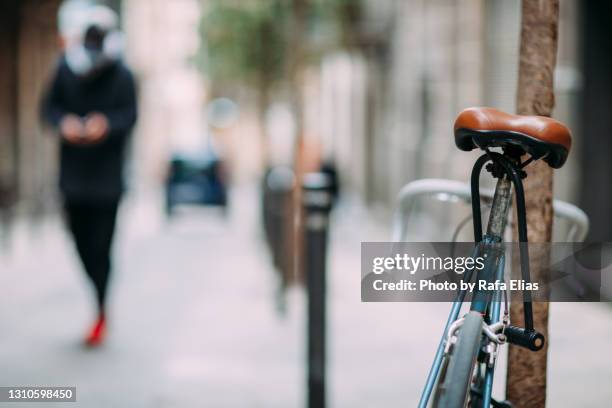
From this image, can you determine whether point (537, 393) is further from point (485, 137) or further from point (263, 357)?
point (263, 357)

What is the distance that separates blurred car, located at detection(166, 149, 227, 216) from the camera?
64.0ft

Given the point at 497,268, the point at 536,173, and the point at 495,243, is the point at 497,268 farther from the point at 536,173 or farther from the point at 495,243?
the point at 536,173

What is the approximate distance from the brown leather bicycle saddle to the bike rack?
1.18 ft

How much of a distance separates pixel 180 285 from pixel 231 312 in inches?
72.2

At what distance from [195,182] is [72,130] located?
46.8 feet

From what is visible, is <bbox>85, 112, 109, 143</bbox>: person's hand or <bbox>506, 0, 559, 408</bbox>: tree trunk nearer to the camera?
<bbox>506, 0, 559, 408</bbox>: tree trunk

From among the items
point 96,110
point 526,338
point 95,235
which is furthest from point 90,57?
point 526,338

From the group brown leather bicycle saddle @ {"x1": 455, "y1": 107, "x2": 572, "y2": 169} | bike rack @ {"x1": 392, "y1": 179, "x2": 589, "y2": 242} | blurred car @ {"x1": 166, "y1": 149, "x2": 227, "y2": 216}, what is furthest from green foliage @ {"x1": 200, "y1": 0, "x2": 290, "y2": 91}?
brown leather bicycle saddle @ {"x1": 455, "y1": 107, "x2": 572, "y2": 169}

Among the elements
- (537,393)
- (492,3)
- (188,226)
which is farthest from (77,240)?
(188,226)

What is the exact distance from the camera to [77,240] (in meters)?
5.93

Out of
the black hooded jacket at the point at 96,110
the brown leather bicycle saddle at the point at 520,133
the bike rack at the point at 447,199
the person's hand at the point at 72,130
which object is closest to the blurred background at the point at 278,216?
the black hooded jacket at the point at 96,110

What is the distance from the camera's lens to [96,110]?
614 centimetres

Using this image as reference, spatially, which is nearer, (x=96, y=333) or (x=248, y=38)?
(x=96, y=333)

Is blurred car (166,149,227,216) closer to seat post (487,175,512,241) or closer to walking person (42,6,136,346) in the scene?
walking person (42,6,136,346)
